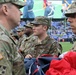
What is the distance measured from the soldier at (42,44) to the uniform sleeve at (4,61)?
270 cm

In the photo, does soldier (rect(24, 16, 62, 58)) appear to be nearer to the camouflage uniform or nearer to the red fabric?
the camouflage uniform

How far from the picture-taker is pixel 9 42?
6.70 feet

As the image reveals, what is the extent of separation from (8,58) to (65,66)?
597 mm

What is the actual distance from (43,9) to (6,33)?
2345 cm

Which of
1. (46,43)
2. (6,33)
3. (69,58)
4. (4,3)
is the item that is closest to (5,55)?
(6,33)

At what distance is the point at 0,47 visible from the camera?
1.96 m

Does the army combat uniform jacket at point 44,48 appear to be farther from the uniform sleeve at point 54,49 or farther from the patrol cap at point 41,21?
the patrol cap at point 41,21

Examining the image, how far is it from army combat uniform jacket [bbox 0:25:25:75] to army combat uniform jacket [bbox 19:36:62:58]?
2.49 meters

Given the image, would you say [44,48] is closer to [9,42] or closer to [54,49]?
[54,49]

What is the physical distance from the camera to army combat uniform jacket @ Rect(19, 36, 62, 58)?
186 inches

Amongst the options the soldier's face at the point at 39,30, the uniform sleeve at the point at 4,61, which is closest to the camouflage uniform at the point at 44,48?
the soldier's face at the point at 39,30

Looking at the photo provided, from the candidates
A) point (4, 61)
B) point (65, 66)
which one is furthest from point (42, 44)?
point (4, 61)

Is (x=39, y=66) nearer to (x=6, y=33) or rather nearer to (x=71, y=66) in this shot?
(x=71, y=66)

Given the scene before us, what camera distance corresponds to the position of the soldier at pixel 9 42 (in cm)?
195
